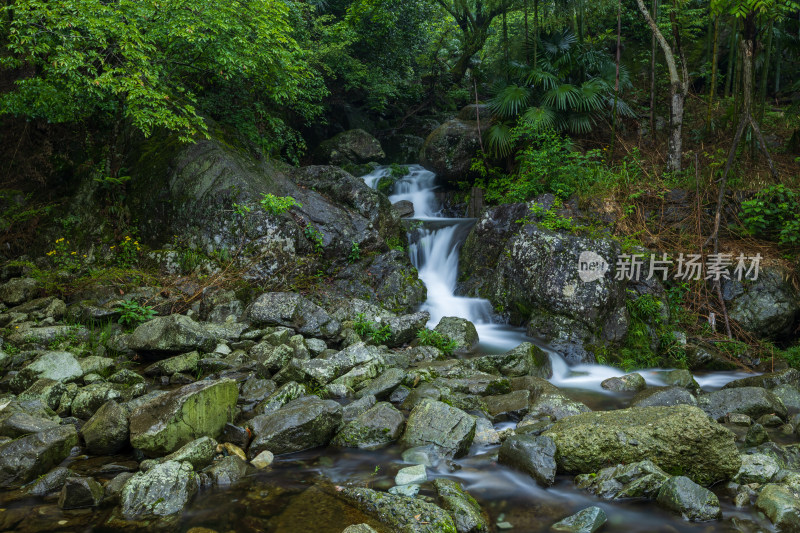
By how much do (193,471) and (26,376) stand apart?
107 inches

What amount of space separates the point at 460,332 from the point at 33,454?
5.16 metres

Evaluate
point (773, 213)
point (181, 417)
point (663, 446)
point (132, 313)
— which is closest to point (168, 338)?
point (132, 313)

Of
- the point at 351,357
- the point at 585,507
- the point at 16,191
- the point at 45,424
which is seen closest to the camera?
the point at 585,507

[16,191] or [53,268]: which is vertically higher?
[16,191]

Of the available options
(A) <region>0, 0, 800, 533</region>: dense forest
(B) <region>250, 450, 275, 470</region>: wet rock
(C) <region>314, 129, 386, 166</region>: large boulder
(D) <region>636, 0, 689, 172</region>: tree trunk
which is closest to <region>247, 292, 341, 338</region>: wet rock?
(A) <region>0, 0, 800, 533</region>: dense forest

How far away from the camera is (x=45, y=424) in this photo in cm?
384

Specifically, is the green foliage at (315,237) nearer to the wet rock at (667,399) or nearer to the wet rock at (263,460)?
the wet rock at (263,460)

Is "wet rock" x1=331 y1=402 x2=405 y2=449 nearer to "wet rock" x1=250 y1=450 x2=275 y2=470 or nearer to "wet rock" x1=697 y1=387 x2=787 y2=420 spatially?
"wet rock" x1=250 y1=450 x2=275 y2=470

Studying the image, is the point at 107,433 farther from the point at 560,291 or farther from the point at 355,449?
the point at 560,291

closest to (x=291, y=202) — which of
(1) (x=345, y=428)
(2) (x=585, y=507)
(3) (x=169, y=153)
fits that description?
(3) (x=169, y=153)

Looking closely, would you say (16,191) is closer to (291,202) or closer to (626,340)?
(291,202)

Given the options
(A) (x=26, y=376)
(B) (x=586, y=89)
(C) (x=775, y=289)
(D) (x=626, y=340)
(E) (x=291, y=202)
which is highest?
(B) (x=586, y=89)

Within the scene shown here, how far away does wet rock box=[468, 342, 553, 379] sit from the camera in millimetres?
6164

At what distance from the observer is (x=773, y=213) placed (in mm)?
8156
